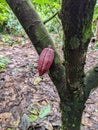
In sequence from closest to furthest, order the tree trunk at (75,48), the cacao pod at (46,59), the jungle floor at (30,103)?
1. the tree trunk at (75,48)
2. the cacao pod at (46,59)
3. the jungle floor at (30,103)

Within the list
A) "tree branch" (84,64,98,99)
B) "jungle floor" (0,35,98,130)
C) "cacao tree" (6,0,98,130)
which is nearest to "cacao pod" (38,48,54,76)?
"cacao tree" (6,0,98,130)

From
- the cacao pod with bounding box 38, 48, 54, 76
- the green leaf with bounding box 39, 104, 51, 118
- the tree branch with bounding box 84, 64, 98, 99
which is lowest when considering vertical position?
the green leaf with bounding box 39, 104, 51, 118

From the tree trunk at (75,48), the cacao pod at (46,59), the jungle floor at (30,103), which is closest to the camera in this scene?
the tree trunk at (75,48)

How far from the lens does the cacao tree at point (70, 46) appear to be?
0.64 meters

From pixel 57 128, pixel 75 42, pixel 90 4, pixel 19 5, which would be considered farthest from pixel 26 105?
pixel 90 4

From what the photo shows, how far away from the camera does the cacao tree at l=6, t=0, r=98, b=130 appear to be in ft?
2.11

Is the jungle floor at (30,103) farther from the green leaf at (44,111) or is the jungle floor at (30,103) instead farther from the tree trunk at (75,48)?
the tree trunk at (75,48)

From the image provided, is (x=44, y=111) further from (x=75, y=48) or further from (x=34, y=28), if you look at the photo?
(x=75, y=48)

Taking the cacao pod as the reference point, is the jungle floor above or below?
below

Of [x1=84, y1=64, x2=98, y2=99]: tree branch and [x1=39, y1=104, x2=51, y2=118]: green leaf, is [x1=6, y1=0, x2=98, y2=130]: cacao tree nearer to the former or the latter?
[x1=84, y1=64, x2=98, y2=99]: tree branch

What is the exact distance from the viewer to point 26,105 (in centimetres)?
202

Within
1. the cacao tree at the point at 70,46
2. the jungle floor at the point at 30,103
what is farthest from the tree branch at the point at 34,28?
the jungle floor at the point at 30,103

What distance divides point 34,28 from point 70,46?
0.80 feet

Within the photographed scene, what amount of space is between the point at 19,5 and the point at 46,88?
5.02 feet
